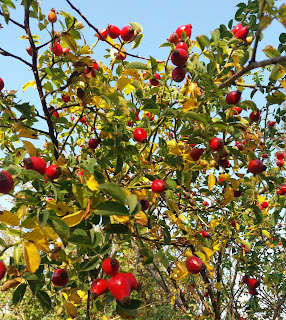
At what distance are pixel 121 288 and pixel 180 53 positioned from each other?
1069 millimetres

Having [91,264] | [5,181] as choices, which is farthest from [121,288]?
[5,181]

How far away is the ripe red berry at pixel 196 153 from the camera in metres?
1.56

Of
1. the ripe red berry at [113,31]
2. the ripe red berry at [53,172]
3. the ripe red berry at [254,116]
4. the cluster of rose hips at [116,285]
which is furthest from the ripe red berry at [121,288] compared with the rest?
the ripe red berry at [113,31]

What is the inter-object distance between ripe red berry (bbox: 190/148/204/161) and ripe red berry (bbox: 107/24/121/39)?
958mm

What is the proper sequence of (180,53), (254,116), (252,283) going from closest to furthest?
1. (180,53)
2. (254,116)
3. (252,283)

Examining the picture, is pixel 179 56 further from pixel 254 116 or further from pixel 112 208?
pixel 112 208

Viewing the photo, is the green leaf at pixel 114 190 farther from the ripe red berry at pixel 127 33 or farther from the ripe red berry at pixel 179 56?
the ripe red berry at pixel 127 33

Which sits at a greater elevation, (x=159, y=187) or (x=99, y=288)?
(x=159, y=187)

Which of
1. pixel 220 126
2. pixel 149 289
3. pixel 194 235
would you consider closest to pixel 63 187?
pixel 220 126

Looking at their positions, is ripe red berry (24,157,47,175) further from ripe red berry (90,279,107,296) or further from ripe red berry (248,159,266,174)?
ripe red berry (248,159,266,174)

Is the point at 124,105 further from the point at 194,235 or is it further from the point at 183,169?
the point at 194,235

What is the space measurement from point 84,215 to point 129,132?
2.59 ft

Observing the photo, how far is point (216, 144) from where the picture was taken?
4.77 ft

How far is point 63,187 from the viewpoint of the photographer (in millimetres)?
1345
